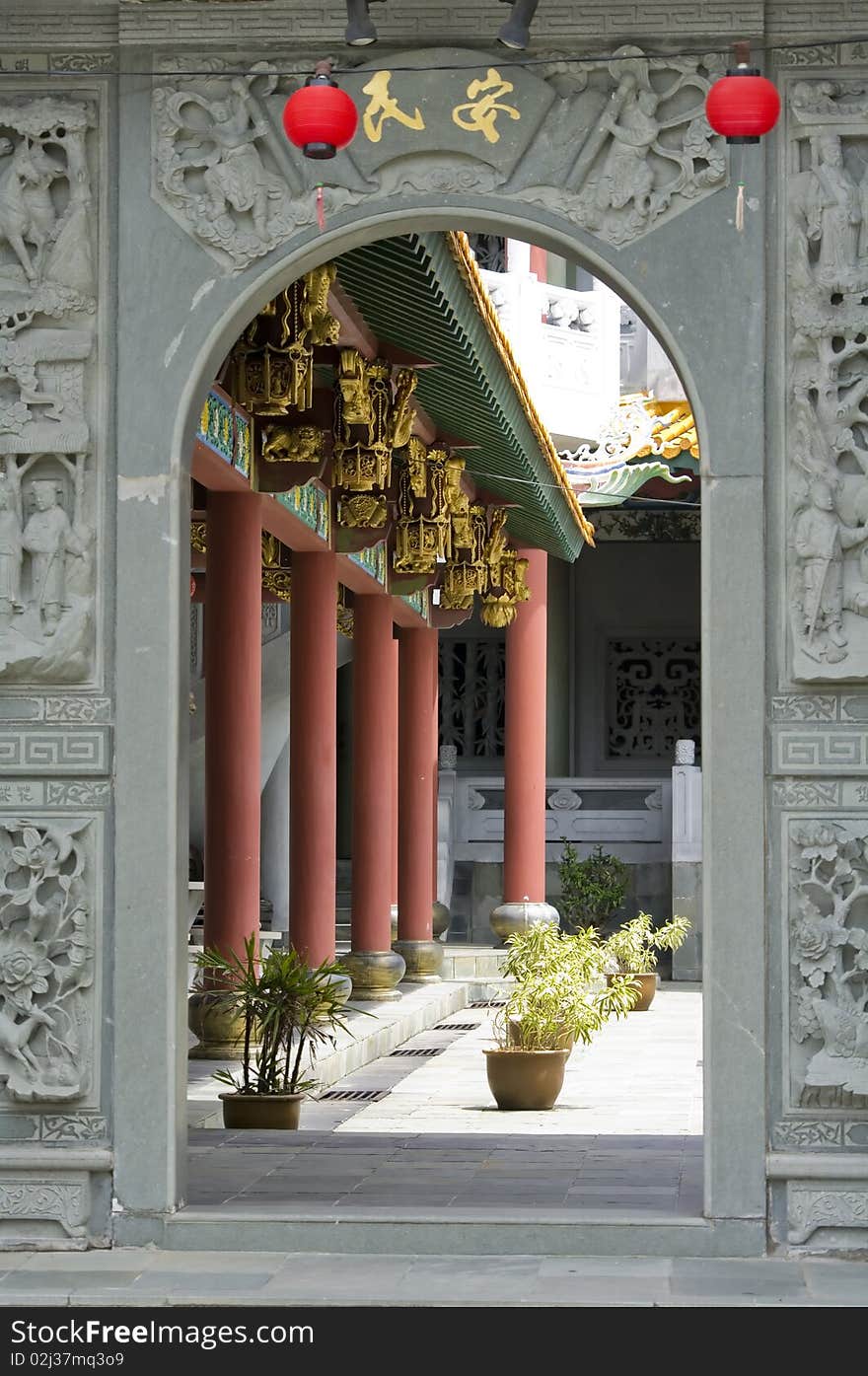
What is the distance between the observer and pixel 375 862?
14391 millimetres

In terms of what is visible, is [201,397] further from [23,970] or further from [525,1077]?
[525,1077]

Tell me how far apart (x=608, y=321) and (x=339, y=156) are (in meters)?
12.7

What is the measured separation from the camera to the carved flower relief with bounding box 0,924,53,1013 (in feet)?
19.9

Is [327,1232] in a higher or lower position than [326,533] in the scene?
lower

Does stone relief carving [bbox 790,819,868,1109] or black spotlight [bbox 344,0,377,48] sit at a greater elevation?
black spotlight [bbox 344,0,377,48]

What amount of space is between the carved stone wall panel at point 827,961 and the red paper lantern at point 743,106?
6.23 ft

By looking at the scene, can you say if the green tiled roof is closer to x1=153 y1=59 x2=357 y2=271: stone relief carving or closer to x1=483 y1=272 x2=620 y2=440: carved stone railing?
x1=153 y1=59 x2=357 y2=271: stone relief carving

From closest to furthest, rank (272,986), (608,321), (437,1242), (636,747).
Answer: (437,1242), (272,986), (608,321), (636,747)

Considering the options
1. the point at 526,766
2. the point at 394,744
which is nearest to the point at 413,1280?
the point at 394,744

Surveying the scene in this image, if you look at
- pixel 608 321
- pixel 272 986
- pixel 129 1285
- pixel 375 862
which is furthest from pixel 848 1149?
pixel 608 321

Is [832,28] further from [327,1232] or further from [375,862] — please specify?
[375,862]

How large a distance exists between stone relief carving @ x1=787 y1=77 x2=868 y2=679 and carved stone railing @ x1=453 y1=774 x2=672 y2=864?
13.2 metres

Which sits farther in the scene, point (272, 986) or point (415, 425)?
point (415, 425)

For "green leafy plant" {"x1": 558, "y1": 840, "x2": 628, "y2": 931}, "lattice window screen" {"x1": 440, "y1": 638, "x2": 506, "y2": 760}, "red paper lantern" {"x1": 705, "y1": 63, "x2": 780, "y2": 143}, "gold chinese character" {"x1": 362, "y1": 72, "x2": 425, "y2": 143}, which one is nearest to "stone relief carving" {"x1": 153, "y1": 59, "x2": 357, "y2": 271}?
"gold chinese character" {"x1": 362, "y1": 72, "x2": 425, "y2": 143}
